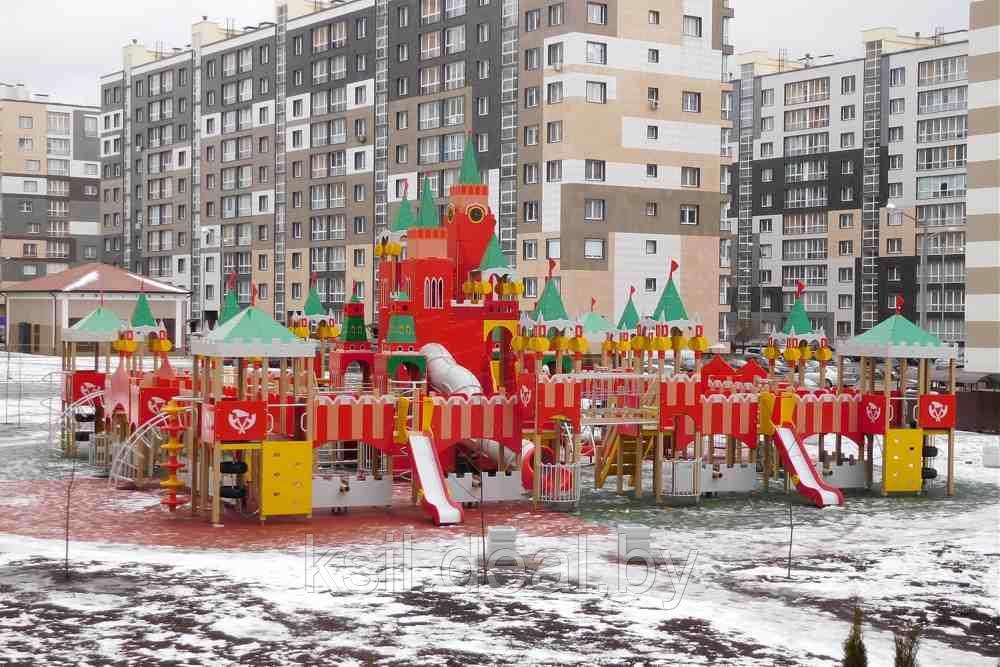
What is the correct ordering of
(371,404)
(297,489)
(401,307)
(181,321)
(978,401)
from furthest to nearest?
(181,321), (978,401), (401,307), (371,404), (297,489)

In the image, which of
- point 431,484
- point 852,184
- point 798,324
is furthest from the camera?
point 852,184

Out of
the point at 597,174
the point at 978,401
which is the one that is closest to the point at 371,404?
the point at 978,401

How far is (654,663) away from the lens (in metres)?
14.0

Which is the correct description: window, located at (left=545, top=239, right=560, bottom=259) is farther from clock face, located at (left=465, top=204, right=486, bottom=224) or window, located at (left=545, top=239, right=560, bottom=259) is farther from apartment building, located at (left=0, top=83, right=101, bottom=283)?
apartment building, located at (left=0, top=83, right=101, bottom=283)

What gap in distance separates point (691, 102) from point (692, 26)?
4.32 m

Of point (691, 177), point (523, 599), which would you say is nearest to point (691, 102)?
point (691, 177)

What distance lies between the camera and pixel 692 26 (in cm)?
6800

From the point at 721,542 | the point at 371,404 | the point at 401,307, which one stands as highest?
the point at 401,307

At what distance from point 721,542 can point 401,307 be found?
38.9 ft

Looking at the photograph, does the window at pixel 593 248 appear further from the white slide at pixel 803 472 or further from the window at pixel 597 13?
the white slide at pixel 803 472

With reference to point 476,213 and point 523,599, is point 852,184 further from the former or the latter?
point 523,599

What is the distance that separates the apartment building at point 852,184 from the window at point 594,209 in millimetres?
15532

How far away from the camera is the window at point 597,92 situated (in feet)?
214

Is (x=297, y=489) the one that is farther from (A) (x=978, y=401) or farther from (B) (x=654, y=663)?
(A) (x=978, y=401)
